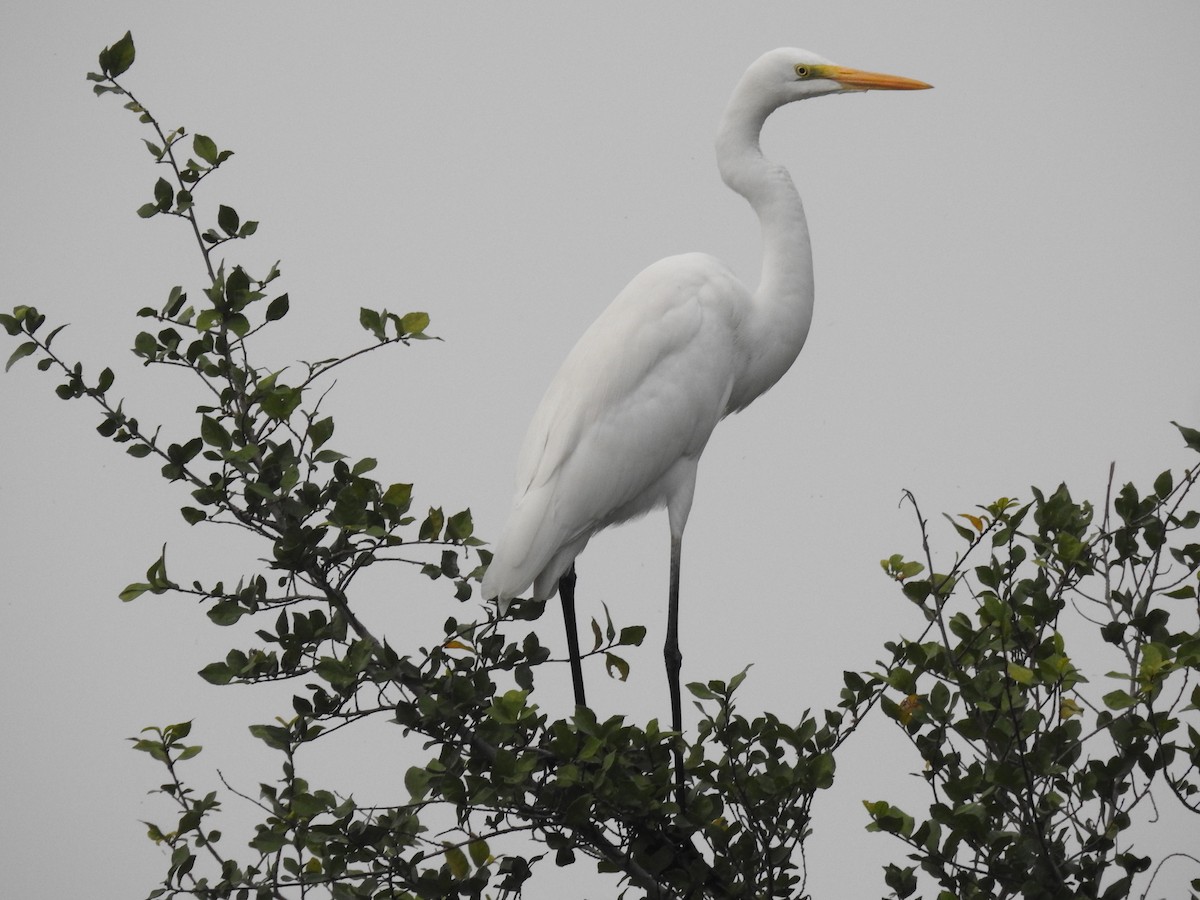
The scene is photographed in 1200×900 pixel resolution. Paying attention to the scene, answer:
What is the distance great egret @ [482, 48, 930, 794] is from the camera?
105 inches

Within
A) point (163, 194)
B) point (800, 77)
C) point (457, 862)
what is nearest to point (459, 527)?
point (457, 862)

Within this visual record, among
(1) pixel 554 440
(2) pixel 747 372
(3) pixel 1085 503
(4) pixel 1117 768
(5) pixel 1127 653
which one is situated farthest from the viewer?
(2) pixel 747 372

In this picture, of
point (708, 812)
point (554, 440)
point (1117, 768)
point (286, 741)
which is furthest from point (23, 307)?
point (1117, 768)

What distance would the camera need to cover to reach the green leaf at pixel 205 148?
1.95m

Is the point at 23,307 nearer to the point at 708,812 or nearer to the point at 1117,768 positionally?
the point at 708,812

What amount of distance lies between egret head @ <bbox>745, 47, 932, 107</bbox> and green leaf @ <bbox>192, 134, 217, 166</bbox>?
1422 millimetres

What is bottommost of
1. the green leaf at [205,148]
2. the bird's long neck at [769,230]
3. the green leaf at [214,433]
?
the green leaf at [214,433]

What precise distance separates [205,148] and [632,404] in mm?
1135

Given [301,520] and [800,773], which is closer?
[301,520]

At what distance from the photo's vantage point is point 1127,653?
1.97m

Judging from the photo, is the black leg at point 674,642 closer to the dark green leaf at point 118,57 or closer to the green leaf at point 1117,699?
the green leaf at point 1117,699

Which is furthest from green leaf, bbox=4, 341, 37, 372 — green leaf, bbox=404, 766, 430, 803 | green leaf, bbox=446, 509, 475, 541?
green leaf, bbox=404, 766, 430, 803

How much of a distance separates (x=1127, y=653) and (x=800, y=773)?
56 centimetres

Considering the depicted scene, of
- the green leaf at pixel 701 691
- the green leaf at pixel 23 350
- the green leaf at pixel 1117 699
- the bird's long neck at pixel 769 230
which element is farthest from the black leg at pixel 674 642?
the green leaf at pixel 23 350
